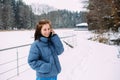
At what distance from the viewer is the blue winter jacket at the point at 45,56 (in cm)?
288

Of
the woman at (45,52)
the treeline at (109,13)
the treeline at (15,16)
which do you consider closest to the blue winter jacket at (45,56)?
the woman at (45,52)

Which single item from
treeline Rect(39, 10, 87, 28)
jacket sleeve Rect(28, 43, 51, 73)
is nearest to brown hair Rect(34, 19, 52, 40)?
jacket sleeve Rect(28, 43, 51, 73)

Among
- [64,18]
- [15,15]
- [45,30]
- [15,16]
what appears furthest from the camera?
[64,18]

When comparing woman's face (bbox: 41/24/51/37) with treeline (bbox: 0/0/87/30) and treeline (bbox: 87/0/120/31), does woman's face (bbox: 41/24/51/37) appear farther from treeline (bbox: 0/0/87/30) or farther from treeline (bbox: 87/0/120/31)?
treeline (bbox: 0/0/87/30)

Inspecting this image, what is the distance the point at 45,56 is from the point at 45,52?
5 centimetres

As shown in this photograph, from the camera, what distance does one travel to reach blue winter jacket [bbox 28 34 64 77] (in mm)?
2885

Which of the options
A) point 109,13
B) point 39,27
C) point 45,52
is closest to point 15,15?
A: point 109,13

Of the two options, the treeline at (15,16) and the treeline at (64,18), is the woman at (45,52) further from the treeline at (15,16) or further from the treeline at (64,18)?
the treeline at (64,18)

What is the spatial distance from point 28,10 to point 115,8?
5594cm

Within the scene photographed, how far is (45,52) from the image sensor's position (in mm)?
2928

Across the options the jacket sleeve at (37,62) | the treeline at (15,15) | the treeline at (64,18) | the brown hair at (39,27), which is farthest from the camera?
the treeline at (64,18)

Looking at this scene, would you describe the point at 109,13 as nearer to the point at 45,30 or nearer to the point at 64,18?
the point at 45,30

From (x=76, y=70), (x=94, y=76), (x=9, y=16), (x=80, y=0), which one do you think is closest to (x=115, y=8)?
(x=76, y=70)

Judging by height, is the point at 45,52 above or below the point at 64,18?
above
